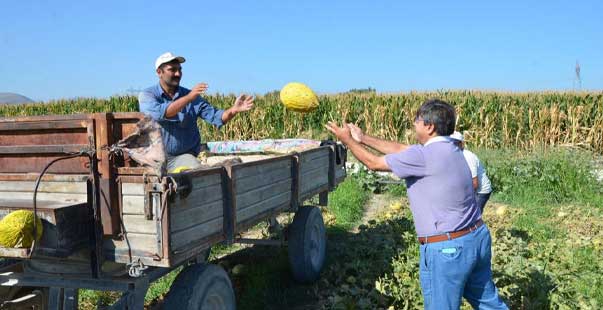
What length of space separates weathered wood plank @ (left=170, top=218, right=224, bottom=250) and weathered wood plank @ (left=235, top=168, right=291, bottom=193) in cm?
31

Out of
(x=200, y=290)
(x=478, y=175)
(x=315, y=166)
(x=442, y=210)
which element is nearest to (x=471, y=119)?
(x=478, y=175)

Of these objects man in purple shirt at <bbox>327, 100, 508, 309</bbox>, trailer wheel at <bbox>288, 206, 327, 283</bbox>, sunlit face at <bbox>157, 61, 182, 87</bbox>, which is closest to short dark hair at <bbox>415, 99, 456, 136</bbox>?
man in purple shirt at <bbox>327, 100, 508, 309</bbox>

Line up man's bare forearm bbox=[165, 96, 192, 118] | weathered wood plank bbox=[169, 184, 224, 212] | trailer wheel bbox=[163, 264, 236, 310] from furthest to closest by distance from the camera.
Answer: man's bare forearm bbox=[165, 96, 192, 118]
trailer wheel bbox=[163, 264, 236, 310]
weathered wood plank bbox=[169, 184, 224, 212]

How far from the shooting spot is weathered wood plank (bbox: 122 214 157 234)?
8.99 feet

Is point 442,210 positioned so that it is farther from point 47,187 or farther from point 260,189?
point 47,187

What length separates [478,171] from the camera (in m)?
5.63

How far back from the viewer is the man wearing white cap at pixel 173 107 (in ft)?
14.6

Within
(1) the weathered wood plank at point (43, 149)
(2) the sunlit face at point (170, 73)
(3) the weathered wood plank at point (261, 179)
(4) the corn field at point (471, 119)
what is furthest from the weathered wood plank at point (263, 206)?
(4) the corn field at point (471, 119)

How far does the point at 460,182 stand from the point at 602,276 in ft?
9.45

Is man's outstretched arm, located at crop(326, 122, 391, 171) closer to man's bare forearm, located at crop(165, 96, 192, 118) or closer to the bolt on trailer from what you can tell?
the bolt on trailer

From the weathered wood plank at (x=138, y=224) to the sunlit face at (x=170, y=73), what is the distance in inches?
90.2

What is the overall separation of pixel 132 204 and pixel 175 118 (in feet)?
6.99

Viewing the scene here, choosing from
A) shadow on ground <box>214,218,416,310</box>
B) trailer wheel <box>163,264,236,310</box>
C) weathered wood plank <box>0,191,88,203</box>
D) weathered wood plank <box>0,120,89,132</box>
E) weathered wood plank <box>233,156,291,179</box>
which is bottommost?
shadow on ground <box>214,218,416,310</box>

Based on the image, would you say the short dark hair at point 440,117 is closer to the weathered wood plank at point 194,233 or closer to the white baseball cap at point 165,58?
the weathered wood plank at point 194,233
